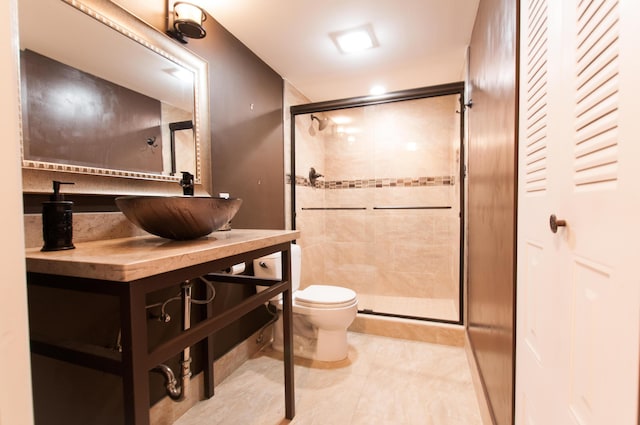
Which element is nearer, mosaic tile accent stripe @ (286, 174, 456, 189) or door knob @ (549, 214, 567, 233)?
door knob @ (549, 214, 567, 233)

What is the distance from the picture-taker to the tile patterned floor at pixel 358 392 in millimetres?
1436

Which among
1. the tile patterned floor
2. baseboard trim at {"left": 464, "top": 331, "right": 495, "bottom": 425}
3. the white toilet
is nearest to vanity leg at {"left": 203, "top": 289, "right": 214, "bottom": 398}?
the tile patterned floor

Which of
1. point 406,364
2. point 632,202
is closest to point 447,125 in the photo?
point 406,364

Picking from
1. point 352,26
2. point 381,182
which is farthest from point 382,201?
point 352,26

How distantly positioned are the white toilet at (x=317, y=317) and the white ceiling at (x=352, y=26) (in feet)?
4.61

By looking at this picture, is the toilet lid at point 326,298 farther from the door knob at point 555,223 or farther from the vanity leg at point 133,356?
the door knob at point 555,223

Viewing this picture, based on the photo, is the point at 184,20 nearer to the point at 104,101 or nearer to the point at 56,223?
the point at 104,101

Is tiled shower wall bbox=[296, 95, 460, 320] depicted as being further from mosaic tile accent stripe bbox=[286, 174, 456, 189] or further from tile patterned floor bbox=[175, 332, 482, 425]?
tile patterned floor bbox=[175, 332, 482, 425]

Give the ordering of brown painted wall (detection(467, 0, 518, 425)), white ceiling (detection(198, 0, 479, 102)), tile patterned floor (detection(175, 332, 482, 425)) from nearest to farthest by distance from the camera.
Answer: brown painted wall (detection(467, 0, 518, 425)) < tile patterned floor (detection(175, 332, 482, 425)) < white ceiling (detection(198, 0, 479, 102))

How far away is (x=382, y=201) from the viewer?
317 centimetres

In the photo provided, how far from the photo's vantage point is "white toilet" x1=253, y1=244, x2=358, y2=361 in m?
1.90

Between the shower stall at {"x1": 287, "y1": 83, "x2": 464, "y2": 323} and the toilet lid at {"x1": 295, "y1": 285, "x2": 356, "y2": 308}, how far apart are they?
0.74 meters

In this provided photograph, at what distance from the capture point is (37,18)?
3.12 feet

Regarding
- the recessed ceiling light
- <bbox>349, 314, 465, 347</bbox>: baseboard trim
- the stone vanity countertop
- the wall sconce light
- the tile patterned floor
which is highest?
the recessed ceiling light
